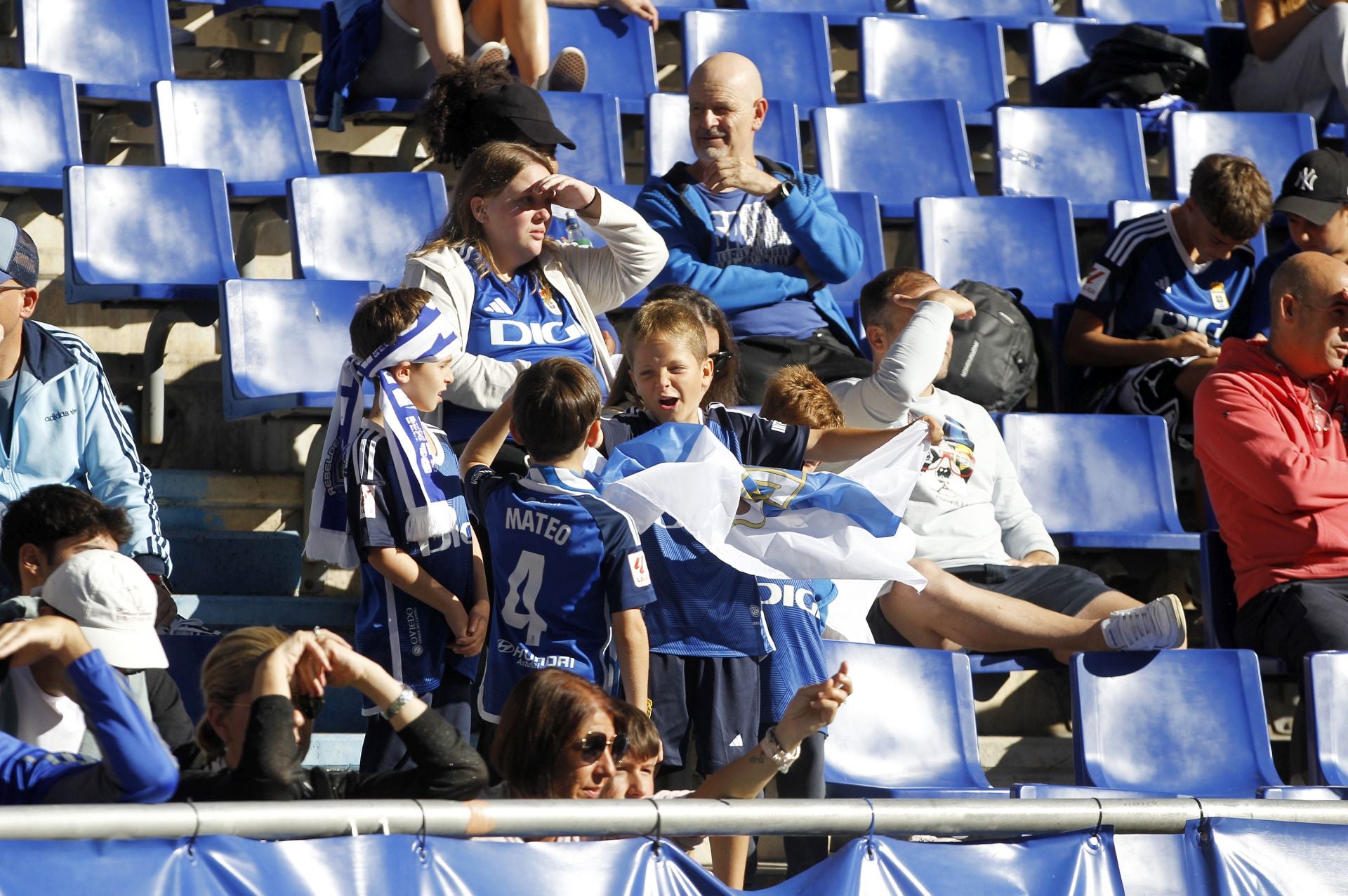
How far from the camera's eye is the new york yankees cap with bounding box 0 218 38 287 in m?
3.48

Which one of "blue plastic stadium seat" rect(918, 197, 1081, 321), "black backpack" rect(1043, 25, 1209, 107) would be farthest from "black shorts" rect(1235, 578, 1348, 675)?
"black backpack" rect(1043, 25, 1209, 107)

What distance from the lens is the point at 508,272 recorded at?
149 inches

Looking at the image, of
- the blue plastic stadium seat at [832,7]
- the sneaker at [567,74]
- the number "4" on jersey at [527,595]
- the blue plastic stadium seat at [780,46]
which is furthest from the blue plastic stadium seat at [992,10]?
the number "4" on jersey at [527,595]

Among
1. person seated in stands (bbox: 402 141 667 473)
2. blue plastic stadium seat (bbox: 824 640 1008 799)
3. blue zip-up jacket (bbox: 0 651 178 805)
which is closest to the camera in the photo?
blue zip-up jacket (bbox: 0 651 178 805)

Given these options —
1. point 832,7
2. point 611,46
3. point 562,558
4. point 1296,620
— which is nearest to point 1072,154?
point 832,7

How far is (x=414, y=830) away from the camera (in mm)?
2086

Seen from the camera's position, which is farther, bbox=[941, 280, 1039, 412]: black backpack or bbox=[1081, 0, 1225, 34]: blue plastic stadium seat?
bbox=[1081, 0, 1225, 34]: blue plastic stadium seat

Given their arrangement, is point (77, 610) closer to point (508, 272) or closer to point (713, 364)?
point (713, 364)

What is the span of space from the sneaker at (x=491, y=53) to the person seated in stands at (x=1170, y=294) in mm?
1737

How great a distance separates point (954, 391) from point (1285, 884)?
2.23m

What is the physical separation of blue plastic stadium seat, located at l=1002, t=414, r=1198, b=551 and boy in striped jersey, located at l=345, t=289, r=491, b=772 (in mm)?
1772

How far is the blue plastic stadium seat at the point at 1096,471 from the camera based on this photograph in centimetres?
458

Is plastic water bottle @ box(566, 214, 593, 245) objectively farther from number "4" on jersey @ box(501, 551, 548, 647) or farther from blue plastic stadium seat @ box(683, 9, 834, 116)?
blue plastic stadium seat @ box(683, 9, 834, 116)

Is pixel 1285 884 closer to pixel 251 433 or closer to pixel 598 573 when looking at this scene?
pixel 598 573
